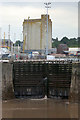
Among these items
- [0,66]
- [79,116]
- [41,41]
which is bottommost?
[79,116]

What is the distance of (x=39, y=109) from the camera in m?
13.9

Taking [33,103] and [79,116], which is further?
[33,103]

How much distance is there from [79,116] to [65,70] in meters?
4.74

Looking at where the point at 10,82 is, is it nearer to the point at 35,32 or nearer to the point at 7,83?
the point at 7,83

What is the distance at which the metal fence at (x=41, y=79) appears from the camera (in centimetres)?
1661

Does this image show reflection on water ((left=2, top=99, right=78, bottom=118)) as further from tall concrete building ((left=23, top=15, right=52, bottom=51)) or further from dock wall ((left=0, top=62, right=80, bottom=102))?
tall concrete building ((left=23, top=15, right=52, bottom=51))

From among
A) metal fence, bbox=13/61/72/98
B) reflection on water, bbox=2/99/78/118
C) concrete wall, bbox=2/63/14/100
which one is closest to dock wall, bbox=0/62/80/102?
concrete wall, bbox=2/63/14/100

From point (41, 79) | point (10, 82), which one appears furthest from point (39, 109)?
point (10, 82)

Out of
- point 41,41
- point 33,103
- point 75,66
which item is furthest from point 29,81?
point 41,41

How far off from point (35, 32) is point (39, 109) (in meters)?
14.1

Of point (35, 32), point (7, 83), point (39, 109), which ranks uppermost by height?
point (35, 32)

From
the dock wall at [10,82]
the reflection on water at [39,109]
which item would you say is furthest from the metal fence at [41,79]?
the reflection on water at [39,109]

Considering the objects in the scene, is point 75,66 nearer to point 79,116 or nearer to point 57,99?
point 57,99

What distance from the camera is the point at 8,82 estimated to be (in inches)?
645
